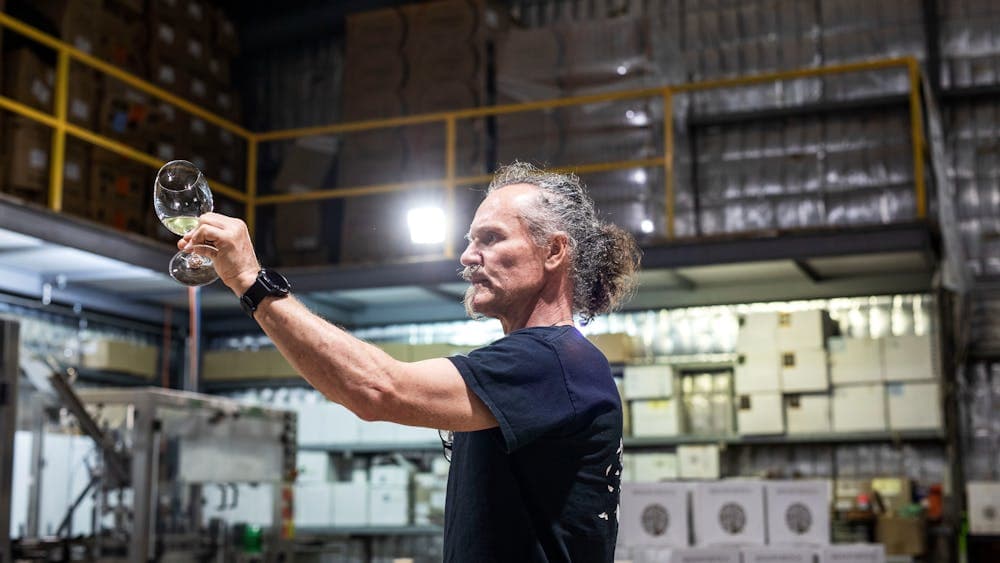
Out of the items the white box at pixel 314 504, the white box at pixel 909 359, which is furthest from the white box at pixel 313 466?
the white box at pixel 909 359

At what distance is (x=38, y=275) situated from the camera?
10297mm

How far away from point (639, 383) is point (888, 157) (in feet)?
10.4

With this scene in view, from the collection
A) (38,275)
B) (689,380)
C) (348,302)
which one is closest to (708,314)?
(689,380)

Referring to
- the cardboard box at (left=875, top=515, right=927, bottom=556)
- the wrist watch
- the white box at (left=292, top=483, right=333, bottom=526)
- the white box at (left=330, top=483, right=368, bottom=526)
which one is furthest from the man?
the white box at (left=292, top=483, right=333, bottom=526)

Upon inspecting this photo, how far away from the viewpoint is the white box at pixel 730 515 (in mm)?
7363

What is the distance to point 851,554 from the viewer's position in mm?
7176

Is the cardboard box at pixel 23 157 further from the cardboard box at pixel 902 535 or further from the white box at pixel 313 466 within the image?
the cardboard box at pixel 902 535

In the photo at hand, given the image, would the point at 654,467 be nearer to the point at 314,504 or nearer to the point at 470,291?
the point at 314,504

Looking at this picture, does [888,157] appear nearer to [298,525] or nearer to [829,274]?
[829,274]

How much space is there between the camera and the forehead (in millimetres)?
2404

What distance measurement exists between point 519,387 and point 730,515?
5.58 metres

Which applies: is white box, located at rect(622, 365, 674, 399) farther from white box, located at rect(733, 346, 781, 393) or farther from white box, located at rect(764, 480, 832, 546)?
white box, located at rect(764, 480, 832, 546)

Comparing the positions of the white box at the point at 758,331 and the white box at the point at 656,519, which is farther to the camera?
the white box at the point at 758,331

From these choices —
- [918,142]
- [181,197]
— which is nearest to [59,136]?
[918,142]
